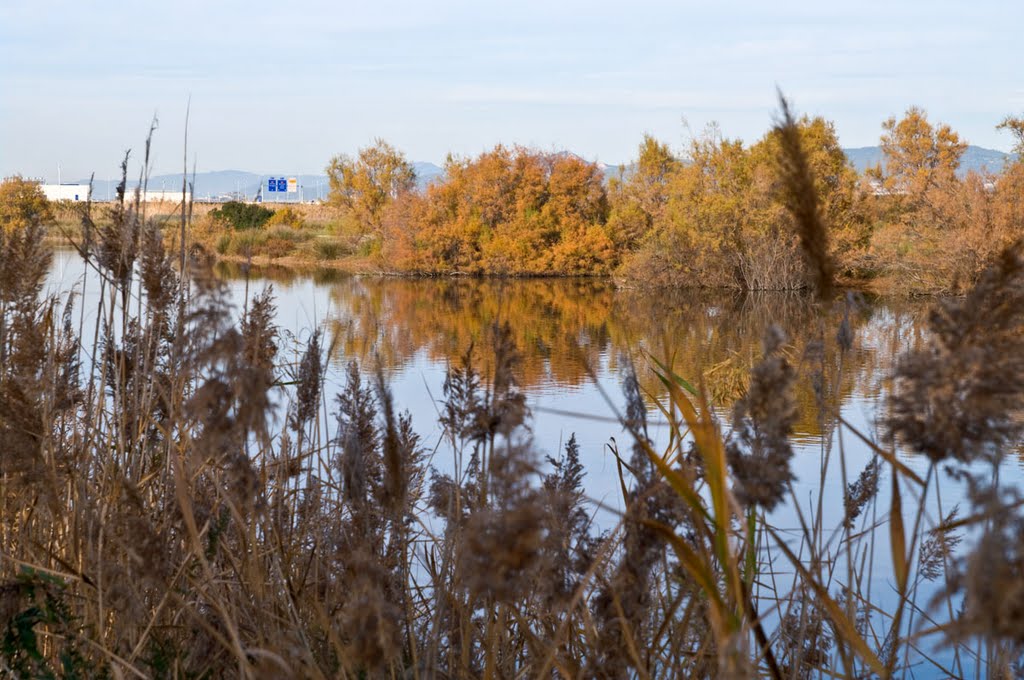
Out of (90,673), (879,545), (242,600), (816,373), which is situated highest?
(816,373)

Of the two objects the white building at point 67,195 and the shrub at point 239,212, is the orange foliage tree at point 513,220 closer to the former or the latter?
the white building at point 67,195

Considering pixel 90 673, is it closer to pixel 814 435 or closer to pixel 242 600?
pixel 242 600

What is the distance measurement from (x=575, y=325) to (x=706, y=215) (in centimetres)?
1076

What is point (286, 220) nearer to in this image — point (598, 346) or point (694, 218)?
point (694, 218)

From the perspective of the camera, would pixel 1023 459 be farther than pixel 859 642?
Yes

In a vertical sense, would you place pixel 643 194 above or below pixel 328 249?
above

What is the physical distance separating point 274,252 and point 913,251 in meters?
21.1

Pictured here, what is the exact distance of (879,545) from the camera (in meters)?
5.59

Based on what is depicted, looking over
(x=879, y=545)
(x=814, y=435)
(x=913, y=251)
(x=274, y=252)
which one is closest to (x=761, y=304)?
(x=913, y=251)

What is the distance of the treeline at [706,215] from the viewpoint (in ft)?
76.8

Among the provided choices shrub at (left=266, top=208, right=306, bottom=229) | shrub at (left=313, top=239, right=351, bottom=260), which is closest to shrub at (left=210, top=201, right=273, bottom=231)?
shrub at (left=313, top=239, right=351, bottom=260)

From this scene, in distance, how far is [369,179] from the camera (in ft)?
143

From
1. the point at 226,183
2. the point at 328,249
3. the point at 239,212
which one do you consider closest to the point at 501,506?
the point at 239,212

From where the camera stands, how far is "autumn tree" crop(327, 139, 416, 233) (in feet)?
140
